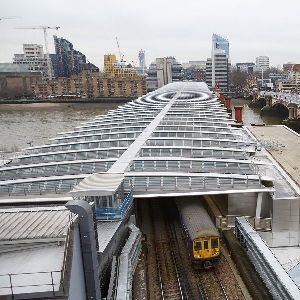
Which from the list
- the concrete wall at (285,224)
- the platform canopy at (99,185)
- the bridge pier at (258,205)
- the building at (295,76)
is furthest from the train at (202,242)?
the building at (295,76)

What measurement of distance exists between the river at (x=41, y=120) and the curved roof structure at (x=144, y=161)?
13.8m

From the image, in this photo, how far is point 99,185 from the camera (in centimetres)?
1714

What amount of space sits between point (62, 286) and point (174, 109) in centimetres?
3758

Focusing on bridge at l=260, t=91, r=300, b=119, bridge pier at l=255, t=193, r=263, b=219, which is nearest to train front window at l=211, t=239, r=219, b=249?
bridge pier at l=255, t=193, r=263, b=219

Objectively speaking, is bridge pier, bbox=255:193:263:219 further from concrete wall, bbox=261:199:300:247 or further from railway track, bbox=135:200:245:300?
railway track, bbox=135:200:245:300

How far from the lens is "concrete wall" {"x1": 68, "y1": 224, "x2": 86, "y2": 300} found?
9.55 metres

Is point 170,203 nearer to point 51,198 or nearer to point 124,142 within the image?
point 124,142

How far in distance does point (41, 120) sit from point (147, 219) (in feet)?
221

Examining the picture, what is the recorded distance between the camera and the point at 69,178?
20.6 metres

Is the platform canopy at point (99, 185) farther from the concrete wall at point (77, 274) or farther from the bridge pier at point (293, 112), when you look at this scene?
the bridge pier at point (293, 112)

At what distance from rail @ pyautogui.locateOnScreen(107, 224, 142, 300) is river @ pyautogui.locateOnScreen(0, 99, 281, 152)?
25158 mm

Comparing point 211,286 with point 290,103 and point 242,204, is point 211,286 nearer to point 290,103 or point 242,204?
point 242,204

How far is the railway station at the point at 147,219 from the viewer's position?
33.4ft

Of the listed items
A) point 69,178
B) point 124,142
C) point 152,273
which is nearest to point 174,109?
point 124,142
